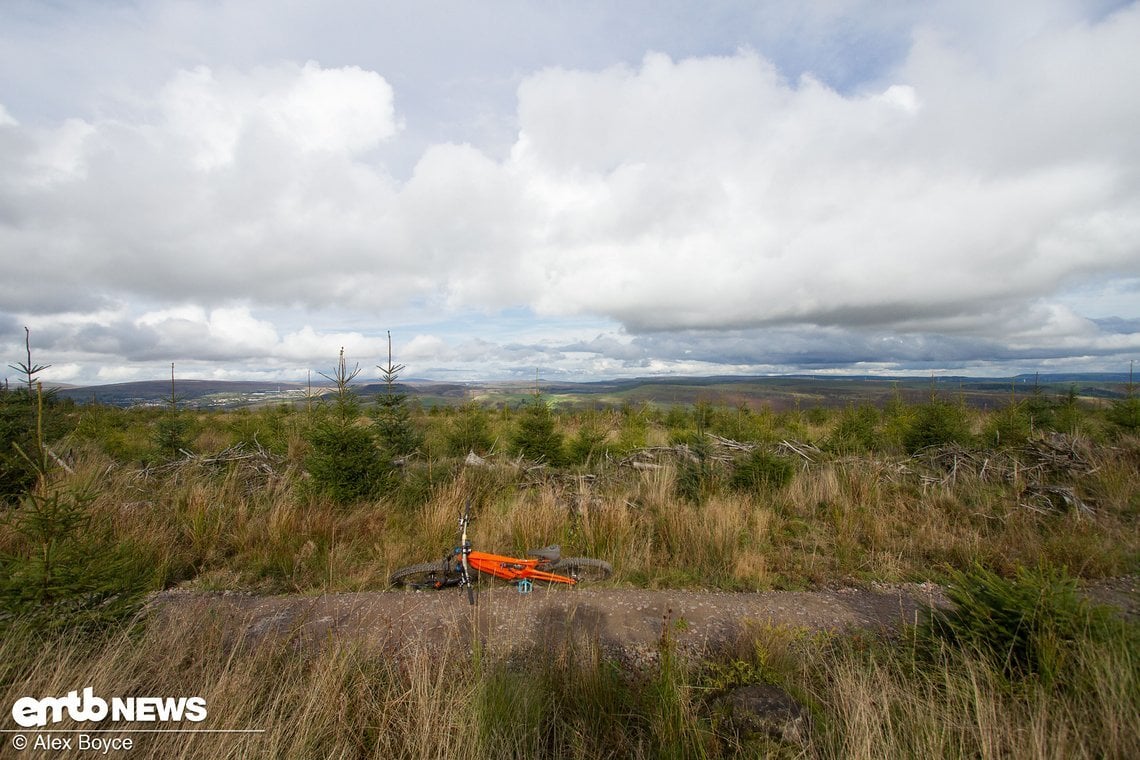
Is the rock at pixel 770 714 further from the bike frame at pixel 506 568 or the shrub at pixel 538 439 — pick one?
Answer: the shrub at pixel 538 439

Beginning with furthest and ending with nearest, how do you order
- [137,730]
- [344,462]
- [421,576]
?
[344,462], [421,576], [137,730]

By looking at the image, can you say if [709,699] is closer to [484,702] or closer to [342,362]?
[484,702]

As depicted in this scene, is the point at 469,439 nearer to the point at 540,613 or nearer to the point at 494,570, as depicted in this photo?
the point at 494,570

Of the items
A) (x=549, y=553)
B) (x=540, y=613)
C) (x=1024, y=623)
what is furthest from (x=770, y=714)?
(x=549, y=553)

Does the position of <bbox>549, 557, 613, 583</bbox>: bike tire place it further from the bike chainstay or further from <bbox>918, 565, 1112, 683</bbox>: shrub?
<bbox>918, 565, 1112, 683</bbox>: shrub

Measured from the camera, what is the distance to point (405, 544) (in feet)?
20.0

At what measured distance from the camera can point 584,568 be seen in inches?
213

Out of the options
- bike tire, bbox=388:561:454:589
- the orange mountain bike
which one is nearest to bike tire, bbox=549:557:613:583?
the orange mountain bike

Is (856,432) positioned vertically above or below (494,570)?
above

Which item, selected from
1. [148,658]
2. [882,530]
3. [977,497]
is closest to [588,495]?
[882,530]

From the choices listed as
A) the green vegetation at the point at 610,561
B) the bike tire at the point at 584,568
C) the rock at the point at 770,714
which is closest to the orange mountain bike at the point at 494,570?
the bike tire at the point at 584,568

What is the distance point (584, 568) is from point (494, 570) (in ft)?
3.62

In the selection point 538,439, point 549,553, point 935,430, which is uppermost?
point 935,430

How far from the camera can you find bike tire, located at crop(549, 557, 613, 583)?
→ 533 centimetres
